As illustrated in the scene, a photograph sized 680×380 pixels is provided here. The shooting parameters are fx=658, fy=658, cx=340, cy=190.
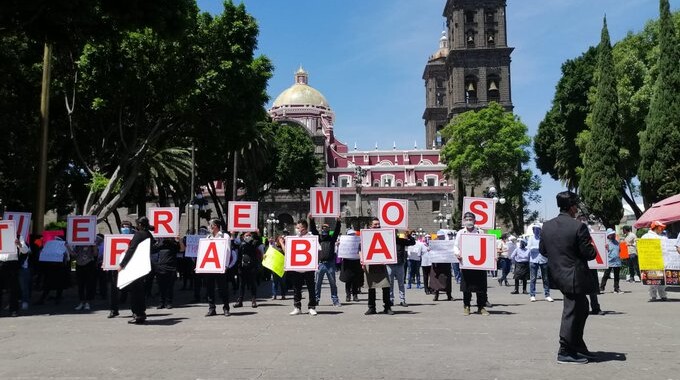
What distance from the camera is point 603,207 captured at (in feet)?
130

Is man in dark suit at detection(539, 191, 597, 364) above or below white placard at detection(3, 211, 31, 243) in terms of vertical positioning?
below

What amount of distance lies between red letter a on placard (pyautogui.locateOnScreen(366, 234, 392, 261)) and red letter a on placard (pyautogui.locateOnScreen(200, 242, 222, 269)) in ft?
9.65

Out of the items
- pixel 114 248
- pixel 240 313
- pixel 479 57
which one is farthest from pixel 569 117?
pixel 114 248

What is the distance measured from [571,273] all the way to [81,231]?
450 inches

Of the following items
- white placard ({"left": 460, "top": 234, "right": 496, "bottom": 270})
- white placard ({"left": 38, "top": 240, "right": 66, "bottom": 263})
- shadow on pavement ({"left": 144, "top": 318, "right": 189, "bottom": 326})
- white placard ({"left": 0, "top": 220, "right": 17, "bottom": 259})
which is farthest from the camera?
white placard ({"left": 38, "top": 240, "right": 66, "bottom": 263})

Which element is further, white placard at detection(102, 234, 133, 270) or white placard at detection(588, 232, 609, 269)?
white placard at detection(588, 232, 609, 269)

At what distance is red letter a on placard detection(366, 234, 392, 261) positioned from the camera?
504 inches

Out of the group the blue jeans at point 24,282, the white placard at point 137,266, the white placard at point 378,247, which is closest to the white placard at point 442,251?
the white placard at point 378,247

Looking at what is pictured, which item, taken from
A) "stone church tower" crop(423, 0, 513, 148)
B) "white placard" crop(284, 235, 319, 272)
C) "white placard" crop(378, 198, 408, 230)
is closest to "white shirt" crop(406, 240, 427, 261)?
"white placard" crop(378, 198, 408, 230)

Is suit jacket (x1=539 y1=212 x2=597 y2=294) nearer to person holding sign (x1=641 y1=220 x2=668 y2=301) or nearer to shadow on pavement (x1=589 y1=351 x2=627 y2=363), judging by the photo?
shadow on pavement (x1=589 y1=351 x2=627 y2=363)

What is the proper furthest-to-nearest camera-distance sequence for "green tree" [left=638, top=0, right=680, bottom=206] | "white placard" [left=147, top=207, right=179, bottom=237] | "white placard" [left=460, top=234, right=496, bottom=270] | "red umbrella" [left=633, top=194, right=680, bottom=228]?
"green tree" [left=638, top=0, right=680, bottom=206], "red umbrella" [left=633, top=194, right=680, bottom=228], "white placard" [left=147, top=207, right=179, bottom=237], "white placard" [left=460, top=234, right=496, bottom=270]

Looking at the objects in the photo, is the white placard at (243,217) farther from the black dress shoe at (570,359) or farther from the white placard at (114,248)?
the black dress shoe at (570,359)

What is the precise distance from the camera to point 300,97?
9731 centimetres

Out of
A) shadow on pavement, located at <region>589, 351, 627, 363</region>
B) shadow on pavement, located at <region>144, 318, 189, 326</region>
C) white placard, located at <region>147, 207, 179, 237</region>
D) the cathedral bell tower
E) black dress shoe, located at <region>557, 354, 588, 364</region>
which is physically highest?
the cathedral bell tower
